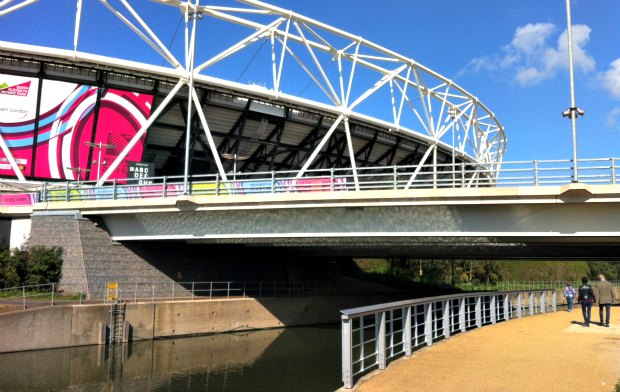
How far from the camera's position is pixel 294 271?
34.7 m

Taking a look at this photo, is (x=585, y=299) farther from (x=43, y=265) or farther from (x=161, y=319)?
(x=43, y=265)

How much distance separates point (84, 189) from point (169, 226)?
509 centimetres

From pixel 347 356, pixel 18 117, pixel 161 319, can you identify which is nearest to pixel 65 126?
pixel 18 117

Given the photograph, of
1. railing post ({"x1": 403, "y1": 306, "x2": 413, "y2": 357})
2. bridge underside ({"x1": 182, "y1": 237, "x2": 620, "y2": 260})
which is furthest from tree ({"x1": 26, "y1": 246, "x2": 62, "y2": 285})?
railing post ({"x1": 403, "y1": 306, "x2": 413, "y2": 357})

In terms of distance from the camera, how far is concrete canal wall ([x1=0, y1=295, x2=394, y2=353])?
1898cm

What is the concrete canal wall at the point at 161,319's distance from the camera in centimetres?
1898

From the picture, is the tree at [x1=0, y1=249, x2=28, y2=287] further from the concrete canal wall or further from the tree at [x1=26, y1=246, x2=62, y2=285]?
the concrete canal wall

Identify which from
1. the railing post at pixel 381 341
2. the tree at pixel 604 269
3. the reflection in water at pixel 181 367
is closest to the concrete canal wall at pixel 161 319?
the reflection in water at pixel 181 367

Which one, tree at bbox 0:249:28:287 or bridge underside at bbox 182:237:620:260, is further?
tree at bbox 0:249:28:287

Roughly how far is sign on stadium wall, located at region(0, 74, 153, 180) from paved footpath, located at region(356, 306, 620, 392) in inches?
1166

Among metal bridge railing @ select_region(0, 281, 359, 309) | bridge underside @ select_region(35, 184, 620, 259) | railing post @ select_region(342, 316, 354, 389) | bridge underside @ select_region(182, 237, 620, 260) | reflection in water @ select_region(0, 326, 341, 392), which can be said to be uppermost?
bridge underside @ select_region(35, 184, 620, 259)

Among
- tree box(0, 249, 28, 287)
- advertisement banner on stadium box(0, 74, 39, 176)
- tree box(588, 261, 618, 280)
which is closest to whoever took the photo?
tree box(0, 249, 28, 287)

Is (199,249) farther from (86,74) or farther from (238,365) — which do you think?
(86,74)

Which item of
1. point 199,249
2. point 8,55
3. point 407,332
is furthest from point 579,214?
point 8,55
